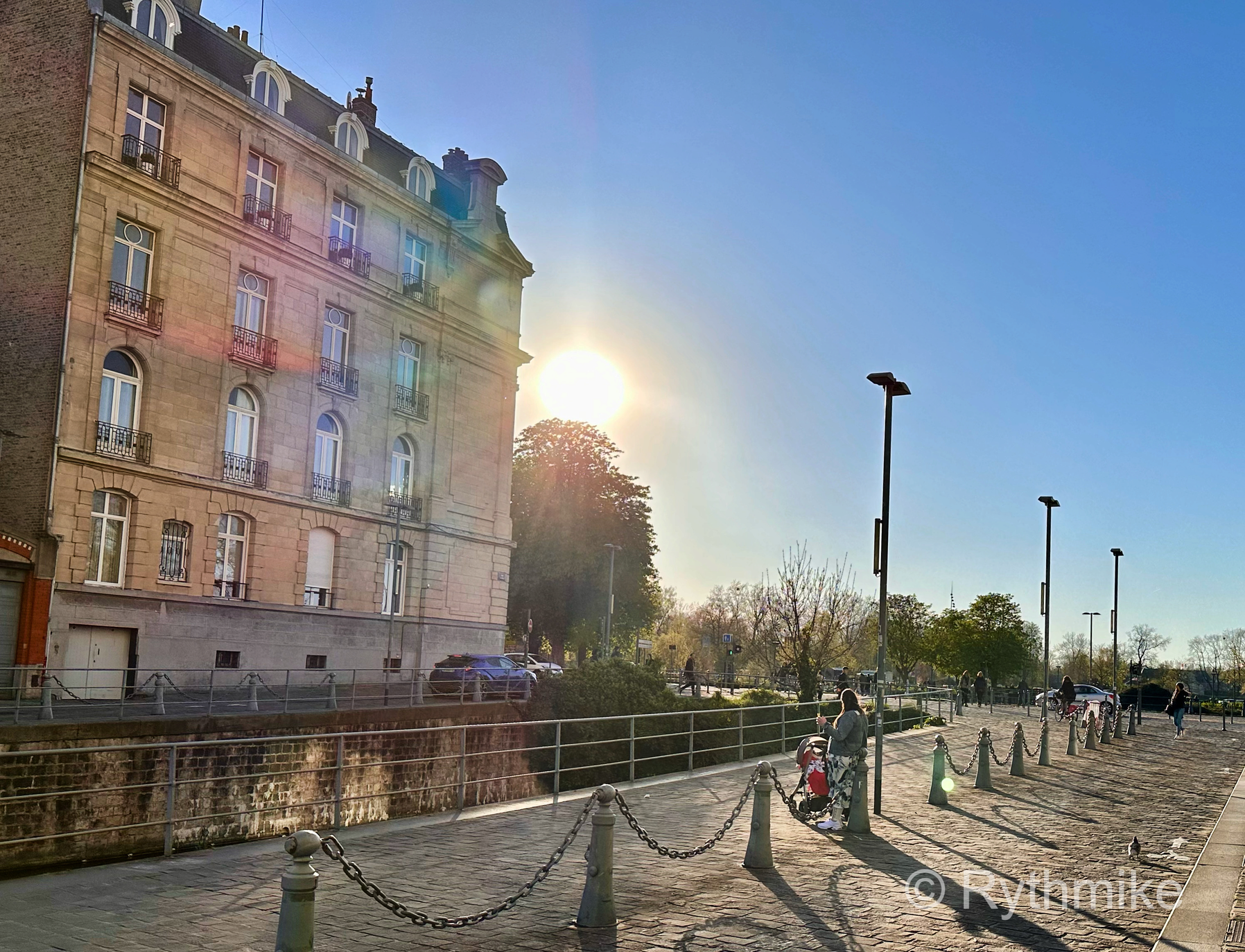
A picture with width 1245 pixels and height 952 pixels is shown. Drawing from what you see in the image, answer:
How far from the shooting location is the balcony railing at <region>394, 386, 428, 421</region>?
3897 cm

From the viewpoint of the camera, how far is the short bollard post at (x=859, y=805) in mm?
13273

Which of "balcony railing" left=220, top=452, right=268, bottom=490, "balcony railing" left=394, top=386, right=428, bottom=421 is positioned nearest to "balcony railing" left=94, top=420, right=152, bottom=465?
"balcony railing" left=220, top=452, right=268, bottom=490

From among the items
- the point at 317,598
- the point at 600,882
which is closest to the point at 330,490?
the point at 317,598

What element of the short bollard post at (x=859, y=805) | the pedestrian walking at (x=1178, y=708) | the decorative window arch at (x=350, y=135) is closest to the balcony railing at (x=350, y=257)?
the decorative window arch at (x=350, y=135)

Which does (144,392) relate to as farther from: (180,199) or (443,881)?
(443,881)

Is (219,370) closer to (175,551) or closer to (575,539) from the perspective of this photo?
(175,551)

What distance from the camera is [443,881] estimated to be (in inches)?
375

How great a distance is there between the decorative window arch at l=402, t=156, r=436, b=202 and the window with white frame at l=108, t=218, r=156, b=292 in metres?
11.8

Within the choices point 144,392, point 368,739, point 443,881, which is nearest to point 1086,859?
point 443,881

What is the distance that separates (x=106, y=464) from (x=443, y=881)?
72.6 ft

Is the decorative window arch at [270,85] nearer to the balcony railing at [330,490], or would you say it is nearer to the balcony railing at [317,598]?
the balcony railing at [330,490]

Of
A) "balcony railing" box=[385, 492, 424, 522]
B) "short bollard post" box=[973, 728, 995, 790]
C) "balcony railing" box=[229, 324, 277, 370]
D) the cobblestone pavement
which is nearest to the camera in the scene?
the cobblestone pavement

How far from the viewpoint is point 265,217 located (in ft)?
110

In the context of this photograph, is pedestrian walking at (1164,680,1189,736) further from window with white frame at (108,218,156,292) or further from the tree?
window with white frame at (108,218,156,292)
